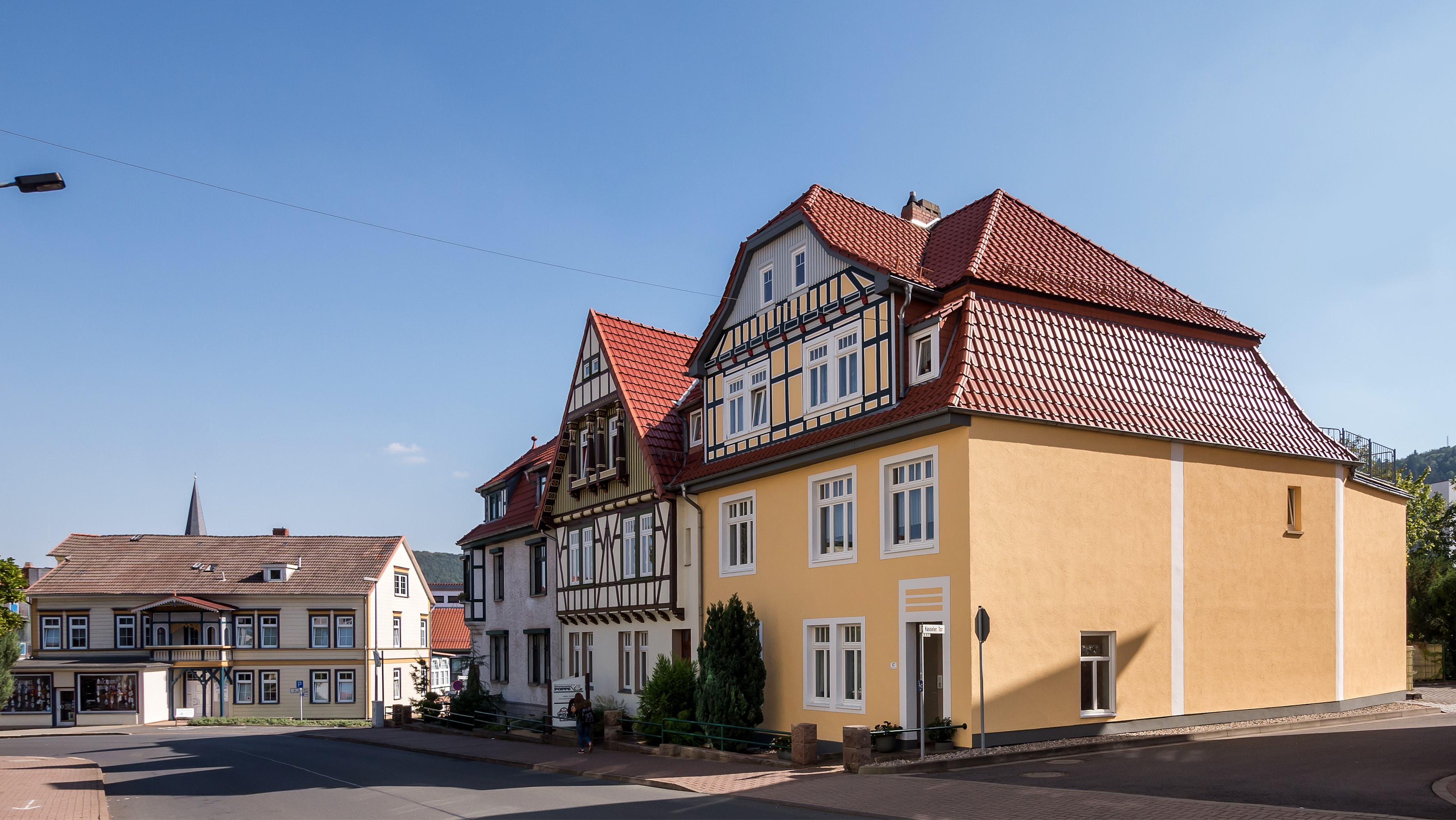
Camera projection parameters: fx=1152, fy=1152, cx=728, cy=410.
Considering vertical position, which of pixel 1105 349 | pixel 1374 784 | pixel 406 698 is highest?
pixel 1105 349

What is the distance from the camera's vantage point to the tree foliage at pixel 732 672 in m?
23.5

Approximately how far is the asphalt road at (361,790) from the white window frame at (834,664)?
444 cm

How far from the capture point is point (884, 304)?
2200cm

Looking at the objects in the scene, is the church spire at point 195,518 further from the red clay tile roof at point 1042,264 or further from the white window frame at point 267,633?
the red clay tile roof at point 1042,264

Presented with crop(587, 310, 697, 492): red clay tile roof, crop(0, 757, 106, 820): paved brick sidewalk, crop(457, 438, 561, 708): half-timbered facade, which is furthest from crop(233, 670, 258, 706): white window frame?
crop(587, 310, 697, 492): red clay tile roof

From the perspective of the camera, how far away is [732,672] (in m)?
23.8

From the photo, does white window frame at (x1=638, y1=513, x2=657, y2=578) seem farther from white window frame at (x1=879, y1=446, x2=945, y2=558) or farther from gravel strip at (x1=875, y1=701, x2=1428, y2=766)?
gravel strip at (x1=875, y1=701, x2=1428, y2=766)

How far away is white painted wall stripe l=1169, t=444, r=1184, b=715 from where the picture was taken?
826 inches

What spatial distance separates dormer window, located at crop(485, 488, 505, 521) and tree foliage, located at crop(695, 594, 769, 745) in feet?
67.2

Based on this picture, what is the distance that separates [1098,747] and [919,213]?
13375mm

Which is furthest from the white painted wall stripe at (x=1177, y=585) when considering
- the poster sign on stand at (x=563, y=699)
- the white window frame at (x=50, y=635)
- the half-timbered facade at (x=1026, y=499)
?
the white window frame at (x=50, y=635)

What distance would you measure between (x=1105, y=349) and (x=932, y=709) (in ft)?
25.0

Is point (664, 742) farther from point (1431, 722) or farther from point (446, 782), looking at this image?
point (1431, 722)

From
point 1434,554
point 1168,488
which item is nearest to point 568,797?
point 1168,488
